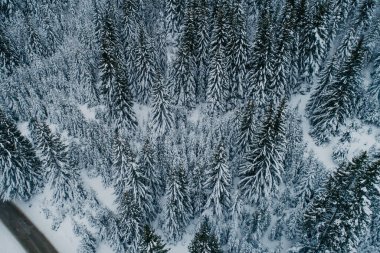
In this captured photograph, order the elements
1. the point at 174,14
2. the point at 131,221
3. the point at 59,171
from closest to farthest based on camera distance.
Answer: the point at 131,221, the point at 59,171, the point at 174,14

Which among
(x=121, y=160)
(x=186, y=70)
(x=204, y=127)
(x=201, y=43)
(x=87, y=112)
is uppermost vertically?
(x=201, y=43)

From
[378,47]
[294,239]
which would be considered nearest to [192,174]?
[294,239]

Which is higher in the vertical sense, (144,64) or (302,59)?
(302,59)

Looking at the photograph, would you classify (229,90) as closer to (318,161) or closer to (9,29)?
(318,161)

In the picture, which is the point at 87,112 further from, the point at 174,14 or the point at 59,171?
the point at 174,14

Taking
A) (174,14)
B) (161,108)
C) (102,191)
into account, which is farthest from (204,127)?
(174,14)

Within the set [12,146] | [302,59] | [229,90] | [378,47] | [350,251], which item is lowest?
[12,146]

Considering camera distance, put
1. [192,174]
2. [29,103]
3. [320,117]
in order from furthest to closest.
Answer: [29,103] → [320,117] → [192,174]
